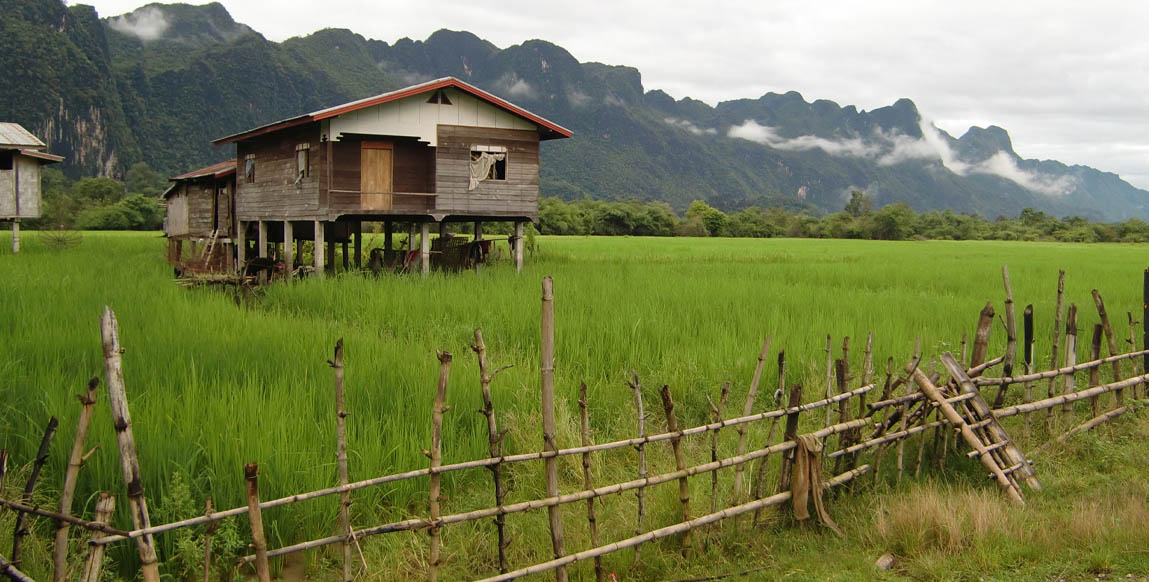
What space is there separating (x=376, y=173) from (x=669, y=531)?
15224 millimetres

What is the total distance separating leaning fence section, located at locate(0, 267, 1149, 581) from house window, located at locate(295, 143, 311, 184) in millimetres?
13368

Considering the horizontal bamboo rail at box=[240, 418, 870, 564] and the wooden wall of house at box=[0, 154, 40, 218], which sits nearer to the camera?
the horizontal bamboo rail at box=[240, 418, 870, 564]

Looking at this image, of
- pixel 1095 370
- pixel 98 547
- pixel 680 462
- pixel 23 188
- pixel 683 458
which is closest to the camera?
pixel 98 547

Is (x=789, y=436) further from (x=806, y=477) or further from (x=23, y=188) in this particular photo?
(x=23, y=188)

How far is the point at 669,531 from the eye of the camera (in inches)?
161

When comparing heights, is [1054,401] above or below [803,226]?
below

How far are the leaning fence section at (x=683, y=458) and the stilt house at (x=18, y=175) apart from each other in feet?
72.6

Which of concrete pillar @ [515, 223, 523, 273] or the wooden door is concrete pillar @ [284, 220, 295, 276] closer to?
the wooden door

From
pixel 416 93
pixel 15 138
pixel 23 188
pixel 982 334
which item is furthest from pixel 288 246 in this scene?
pixel 982 334

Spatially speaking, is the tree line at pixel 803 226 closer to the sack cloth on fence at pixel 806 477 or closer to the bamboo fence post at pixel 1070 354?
the bamboo fence post at pixel 1070 354

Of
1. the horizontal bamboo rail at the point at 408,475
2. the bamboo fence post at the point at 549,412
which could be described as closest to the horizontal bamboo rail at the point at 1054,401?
the horizontal bamboo rail at the point at 408,475

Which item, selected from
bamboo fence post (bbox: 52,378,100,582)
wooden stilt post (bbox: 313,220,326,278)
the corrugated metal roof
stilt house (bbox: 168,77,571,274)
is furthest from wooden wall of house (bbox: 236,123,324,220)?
bamboo fence post (bbox: 52,378,100,582)

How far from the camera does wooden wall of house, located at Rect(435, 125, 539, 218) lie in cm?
1792

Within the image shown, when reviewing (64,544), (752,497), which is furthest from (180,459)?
(752,497)
